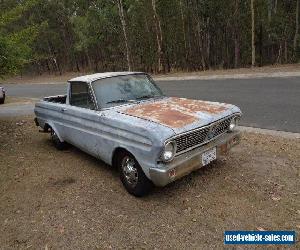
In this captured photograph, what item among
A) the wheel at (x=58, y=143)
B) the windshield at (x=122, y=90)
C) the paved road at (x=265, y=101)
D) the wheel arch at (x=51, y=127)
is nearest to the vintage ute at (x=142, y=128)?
the windshield at (x=122, y=90)

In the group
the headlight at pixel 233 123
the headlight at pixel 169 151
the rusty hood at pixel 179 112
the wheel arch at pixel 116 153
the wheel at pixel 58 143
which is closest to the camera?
the headlight at pixel 169 151

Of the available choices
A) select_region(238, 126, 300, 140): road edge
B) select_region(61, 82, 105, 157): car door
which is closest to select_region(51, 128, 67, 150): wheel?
select_region(61, 82, 105, 157): car door

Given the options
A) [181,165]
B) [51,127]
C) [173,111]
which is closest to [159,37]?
[51,127]

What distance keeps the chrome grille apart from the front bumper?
3.2 inches

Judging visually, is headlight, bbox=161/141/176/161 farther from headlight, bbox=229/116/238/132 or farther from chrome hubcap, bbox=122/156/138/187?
headlight, bbox=229/116/238/132

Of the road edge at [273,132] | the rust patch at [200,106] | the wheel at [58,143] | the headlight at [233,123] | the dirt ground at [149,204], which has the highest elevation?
the rust patch at [200,106]

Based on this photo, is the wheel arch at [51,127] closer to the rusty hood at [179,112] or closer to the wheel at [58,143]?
the wheel at [58,143]

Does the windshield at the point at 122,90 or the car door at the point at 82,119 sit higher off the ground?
the windshield at the point at 122,90

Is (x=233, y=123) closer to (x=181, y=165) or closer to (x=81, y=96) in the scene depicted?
(x=181, y=165)

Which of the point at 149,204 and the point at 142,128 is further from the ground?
the point at 142,128

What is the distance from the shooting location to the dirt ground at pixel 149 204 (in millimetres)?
4148

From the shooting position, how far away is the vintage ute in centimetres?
451

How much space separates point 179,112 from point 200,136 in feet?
1.68

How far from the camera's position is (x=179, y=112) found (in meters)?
5.15
